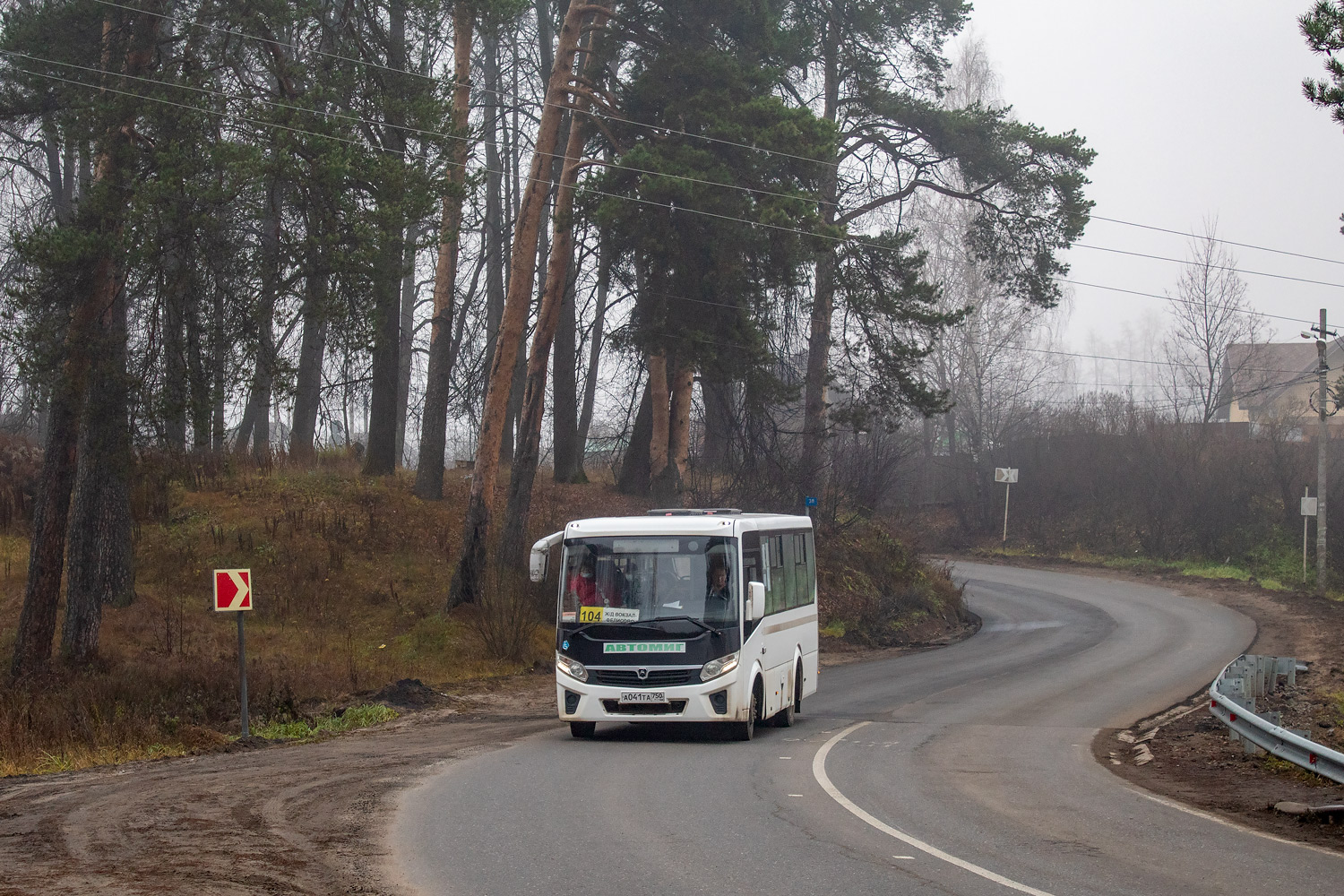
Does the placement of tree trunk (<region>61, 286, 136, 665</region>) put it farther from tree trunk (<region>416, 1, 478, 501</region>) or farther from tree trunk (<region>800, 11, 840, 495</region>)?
tree trunk (<region>800, 11, 840, 495</region>)

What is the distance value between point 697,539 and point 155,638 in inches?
487

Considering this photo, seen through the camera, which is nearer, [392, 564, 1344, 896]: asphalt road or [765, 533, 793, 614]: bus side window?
[392, 564, 1344, 896]: asphalt road

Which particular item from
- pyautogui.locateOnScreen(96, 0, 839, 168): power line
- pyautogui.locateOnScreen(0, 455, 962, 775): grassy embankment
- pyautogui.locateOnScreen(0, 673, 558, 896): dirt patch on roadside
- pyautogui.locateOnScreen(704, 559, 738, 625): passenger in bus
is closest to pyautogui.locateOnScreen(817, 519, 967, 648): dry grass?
pyautogui.locateOnScreen(0, 455, 962, 775): grassy embankment

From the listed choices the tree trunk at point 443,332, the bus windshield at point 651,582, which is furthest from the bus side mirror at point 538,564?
the tree trunk at point 443,332

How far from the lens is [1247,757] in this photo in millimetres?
14062

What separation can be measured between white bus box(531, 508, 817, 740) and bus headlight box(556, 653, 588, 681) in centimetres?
1

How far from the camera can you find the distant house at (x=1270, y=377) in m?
68.4

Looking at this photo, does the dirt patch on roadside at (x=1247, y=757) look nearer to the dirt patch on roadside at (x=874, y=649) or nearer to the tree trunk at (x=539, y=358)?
the dirt patch on roadside at (x=874, y=649)

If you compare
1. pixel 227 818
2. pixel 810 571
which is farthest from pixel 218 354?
pixel 227 818

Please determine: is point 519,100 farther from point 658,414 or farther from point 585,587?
point 585,587

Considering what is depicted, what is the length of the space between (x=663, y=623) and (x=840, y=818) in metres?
5.23

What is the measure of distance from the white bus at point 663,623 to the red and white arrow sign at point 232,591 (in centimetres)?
400

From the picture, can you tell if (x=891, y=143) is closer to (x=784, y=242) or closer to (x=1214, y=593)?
(x=784, y=242)

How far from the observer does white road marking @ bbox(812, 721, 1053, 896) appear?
7.81 metres
